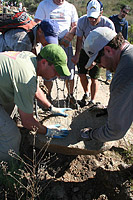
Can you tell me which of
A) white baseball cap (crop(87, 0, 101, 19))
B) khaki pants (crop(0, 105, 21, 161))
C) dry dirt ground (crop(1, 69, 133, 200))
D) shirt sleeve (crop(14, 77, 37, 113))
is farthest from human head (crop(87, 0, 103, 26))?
khaki pants (crop(0, 105, 21, 161))

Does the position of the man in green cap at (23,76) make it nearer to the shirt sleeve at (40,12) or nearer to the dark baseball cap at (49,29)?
the dark baseball cap at (49,29)

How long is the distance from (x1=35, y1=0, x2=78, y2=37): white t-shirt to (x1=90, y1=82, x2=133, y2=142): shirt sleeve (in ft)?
6.57

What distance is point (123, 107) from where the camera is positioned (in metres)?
1.74

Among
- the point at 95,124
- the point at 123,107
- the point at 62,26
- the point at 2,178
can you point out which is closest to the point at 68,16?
the point at 62,26

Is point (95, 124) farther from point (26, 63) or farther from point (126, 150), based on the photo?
point (26, 63)

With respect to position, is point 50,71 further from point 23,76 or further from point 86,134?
point 86,134

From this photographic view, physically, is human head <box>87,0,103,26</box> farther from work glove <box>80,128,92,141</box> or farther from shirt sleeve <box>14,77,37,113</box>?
work glove <box>80,128,92,141</box>

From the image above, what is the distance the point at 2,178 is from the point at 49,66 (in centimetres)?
138

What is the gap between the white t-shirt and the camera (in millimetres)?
3225

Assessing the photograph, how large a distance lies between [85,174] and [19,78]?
4.96 ft

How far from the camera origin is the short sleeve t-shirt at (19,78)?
1870 mm

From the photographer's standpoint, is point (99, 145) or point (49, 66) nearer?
point (49, 66)

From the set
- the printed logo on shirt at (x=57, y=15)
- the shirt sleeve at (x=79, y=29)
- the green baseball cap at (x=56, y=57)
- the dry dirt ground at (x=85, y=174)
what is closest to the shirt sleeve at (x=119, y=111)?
the dry dirt ground at (x=85, y=174)

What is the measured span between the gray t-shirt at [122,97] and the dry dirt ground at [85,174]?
1.82ft
